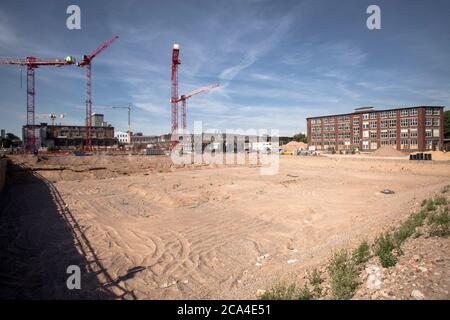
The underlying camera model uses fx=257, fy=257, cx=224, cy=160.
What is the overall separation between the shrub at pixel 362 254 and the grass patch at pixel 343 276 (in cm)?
16

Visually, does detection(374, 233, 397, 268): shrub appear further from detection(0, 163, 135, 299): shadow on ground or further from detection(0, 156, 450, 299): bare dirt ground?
detection(0, 163, 135, 299): shadow on ground

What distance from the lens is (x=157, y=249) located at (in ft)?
38.4

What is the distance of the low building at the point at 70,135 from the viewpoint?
103m

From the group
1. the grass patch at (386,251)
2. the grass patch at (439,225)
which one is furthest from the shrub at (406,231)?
the grass patch at (439,225)

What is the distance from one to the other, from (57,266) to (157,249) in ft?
12.5

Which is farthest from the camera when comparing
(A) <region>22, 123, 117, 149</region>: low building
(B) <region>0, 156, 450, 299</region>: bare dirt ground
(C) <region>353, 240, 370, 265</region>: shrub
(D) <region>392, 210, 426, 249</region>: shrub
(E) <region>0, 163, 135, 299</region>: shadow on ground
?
(A) <region>22, 123, 117, 149</region>: low building

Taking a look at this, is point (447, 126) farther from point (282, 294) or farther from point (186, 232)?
point (282, 294)

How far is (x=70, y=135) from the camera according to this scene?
110750 mm

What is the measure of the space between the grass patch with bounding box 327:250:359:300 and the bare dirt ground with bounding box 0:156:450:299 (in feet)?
3.74

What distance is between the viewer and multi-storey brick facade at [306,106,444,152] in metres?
69.9

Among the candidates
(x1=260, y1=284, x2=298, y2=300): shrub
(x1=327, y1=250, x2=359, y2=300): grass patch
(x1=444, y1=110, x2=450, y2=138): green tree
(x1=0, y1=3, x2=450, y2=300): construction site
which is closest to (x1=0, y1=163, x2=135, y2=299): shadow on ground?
(x1=0, y1=3, x2=450, y2=300): construction site

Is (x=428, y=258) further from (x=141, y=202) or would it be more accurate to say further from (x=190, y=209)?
(x=141, y=202)

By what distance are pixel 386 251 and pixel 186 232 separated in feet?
31.7
